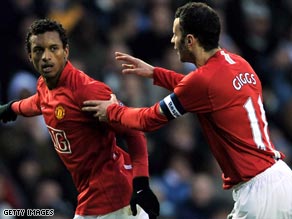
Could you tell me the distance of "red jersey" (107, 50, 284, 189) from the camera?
19.9 ft

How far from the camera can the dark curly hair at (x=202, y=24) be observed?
6.14 meters

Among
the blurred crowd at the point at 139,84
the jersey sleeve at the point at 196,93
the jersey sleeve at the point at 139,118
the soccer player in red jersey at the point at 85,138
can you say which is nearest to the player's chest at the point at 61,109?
the soccer player in red jersey at the point at 85,138

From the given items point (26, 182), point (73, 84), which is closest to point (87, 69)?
point (26, 182)

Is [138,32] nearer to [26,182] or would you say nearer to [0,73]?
[0,73]

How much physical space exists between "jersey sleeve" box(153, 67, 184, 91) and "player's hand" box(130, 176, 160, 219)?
0.79 m

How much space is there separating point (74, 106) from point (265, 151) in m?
1.25

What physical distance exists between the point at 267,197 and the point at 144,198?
77cm

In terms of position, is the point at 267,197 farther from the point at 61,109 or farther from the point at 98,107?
the point at 61,109

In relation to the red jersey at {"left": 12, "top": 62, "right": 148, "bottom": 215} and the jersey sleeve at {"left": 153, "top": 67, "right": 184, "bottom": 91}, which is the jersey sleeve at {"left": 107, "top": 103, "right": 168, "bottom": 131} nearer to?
the red jersey at {"left": 12, "top": 62, "right": 148, "bottom": 215}

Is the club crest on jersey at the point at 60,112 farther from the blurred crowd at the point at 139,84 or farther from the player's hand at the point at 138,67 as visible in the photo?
the blurred crowd at the point at 139,84

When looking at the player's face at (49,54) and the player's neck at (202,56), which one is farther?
the player's face at (49,54)

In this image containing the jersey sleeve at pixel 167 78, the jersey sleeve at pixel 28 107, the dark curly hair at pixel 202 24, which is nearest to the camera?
the dark curly hair at pixel 202 24

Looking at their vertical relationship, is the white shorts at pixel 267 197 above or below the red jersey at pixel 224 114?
below

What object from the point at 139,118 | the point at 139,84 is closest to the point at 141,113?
the point at 139,118
